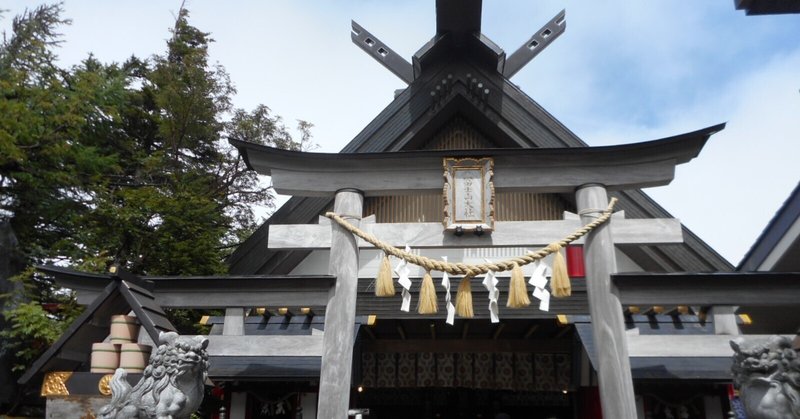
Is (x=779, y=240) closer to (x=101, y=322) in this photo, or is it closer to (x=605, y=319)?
(x=605, y=319)

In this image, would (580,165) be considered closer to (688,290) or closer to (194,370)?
(688,290)

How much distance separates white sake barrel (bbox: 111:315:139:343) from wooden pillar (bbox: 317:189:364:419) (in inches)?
85.5

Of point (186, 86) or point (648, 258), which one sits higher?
point (186, 86)

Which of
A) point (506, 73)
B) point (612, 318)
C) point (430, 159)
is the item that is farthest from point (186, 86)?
point (612, 318)

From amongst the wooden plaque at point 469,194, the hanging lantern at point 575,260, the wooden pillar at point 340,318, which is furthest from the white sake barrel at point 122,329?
the hanging lantern at point 575,260

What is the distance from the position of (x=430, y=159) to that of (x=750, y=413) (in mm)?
3918

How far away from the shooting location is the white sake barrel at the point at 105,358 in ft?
17.5

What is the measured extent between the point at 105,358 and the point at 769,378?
249 inches

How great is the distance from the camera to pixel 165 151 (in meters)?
14.5

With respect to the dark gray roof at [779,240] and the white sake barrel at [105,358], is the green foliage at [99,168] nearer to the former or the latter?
the white sake barrel at [105,358]

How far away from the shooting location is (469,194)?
229 inches

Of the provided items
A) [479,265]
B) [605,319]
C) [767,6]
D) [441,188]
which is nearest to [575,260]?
[605,319]

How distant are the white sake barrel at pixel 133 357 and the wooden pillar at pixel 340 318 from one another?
6.47 ft

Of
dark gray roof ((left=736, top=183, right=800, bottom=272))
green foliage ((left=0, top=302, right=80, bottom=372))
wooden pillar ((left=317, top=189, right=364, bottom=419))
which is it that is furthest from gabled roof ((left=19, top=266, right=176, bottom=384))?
dark gray roof ((left=736, top=183, right=800, bottom=272))
